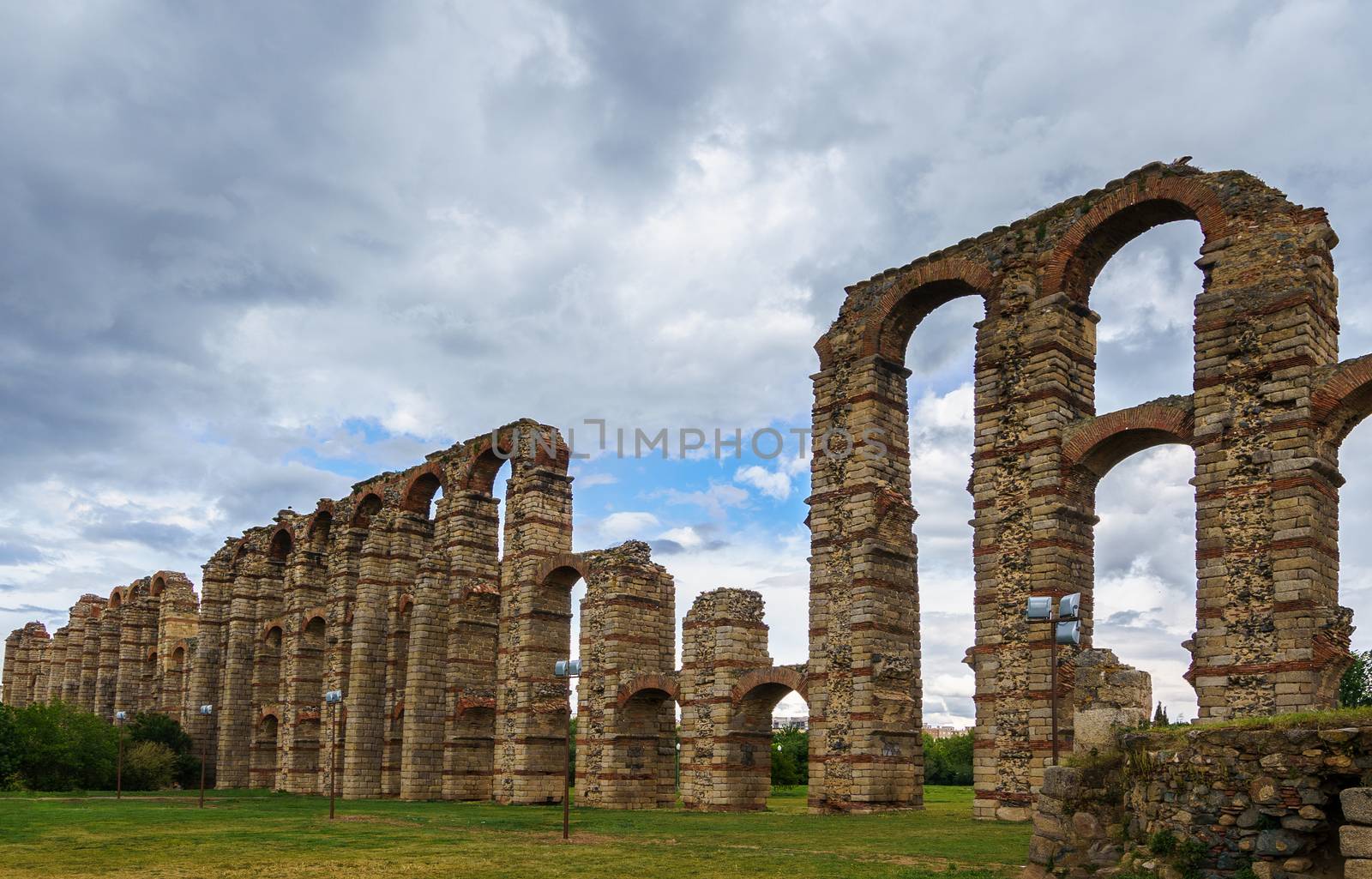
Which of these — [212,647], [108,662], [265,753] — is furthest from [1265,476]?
[108,662]

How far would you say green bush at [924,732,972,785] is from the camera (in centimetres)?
5872

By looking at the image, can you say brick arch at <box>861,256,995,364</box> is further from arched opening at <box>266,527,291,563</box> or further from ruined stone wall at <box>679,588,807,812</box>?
arched opening at <box>266,527,291,563</box>

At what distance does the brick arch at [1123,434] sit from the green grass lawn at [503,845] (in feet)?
24.6

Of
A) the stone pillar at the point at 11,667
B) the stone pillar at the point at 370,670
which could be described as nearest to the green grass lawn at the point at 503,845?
the stone pillar at the point at 370,670

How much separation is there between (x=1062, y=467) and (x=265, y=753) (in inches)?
1596

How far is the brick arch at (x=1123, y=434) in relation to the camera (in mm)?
Answer: 21234

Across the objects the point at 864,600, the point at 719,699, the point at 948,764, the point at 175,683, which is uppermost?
the point at 864,600

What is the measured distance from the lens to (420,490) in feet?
143

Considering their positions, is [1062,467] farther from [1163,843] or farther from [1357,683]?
[1357,683]

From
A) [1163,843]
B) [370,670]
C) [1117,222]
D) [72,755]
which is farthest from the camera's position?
[72,755]

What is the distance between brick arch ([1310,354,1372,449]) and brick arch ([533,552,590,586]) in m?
20.5

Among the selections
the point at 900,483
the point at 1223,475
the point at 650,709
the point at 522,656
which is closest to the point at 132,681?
the point at 522,656

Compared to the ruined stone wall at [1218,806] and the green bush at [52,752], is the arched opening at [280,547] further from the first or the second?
the ruined stone wall at [1218,806]

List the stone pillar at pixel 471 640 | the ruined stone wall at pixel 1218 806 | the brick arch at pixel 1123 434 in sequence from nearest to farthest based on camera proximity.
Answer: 1. the ruined stone wall at pixel 1218 806
2. the brick arch at pixel 1123 434
3. the stone pillar at pixel 471 640
